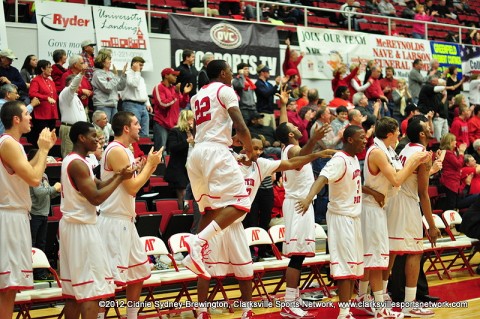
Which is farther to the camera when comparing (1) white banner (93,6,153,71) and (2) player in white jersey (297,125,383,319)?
(1) white banner (93,6,153,71)

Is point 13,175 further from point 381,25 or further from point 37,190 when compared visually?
point 381,25

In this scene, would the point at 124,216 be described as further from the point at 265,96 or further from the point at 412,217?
the point at 265,96

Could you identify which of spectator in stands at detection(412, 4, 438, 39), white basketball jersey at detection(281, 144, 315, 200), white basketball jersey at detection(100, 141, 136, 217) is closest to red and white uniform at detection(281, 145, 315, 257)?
white basketball jersey at detection(281, 144, 315, 200)

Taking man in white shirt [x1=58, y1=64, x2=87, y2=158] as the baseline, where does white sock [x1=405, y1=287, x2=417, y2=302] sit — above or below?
below

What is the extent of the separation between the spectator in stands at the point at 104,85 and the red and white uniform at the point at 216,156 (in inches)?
242

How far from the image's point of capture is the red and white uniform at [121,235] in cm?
698

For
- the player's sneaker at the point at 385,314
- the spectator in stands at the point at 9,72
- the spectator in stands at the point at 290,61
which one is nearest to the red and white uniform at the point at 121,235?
the player's sneaker at the point at 385,314

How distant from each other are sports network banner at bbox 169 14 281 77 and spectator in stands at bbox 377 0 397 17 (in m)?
6.02

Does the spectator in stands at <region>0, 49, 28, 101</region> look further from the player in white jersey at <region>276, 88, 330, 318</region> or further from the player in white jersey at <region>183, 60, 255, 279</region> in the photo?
the player in white jersey at <region>183, 60, 255, 279</region>

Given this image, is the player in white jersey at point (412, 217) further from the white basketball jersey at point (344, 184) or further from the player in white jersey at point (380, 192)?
the white basketball jersey at point (344, 184)

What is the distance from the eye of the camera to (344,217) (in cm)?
791

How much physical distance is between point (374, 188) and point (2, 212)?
3.92 metres

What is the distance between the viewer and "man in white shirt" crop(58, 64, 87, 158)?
11797 mm

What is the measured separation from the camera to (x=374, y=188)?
27.1 ft
